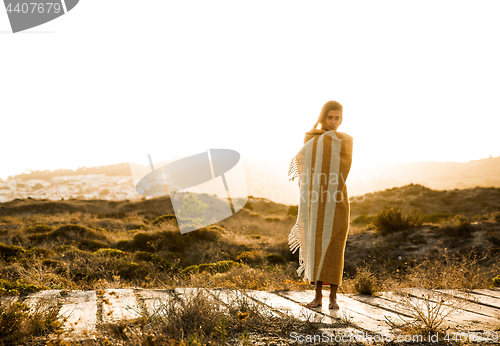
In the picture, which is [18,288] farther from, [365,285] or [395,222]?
[395,222]

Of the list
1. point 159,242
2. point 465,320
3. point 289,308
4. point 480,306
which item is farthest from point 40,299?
point 159,242

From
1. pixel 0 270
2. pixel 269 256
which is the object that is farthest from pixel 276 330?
pixel 269 256

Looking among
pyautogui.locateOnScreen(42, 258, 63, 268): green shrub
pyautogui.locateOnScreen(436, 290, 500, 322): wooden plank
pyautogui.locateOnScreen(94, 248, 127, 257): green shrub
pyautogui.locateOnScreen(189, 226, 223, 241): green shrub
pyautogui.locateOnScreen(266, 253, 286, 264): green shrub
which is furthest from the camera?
pyautogui.locateOnScreen(189, 226, 223, 241): green shrub

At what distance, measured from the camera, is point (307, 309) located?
303 centimetres

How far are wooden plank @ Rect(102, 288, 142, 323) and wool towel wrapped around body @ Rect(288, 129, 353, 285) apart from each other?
1670 millimetres

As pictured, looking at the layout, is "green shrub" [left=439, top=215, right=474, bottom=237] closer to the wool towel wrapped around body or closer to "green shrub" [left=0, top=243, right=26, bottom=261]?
the wool towel wrapped around body

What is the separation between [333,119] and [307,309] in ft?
6.47

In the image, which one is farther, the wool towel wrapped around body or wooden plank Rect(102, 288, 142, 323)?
the wool towel wrapped around body

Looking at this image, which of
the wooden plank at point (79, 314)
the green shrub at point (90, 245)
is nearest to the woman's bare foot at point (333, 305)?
the wooden plank at point (79, 314)

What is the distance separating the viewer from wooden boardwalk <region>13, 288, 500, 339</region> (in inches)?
95.8

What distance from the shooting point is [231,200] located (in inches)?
959

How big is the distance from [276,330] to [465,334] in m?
1.39

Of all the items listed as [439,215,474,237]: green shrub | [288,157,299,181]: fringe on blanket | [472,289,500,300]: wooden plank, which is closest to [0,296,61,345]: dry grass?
[288,157,299,181]: fringe on blanket

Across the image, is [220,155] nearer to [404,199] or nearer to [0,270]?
[0,270]
